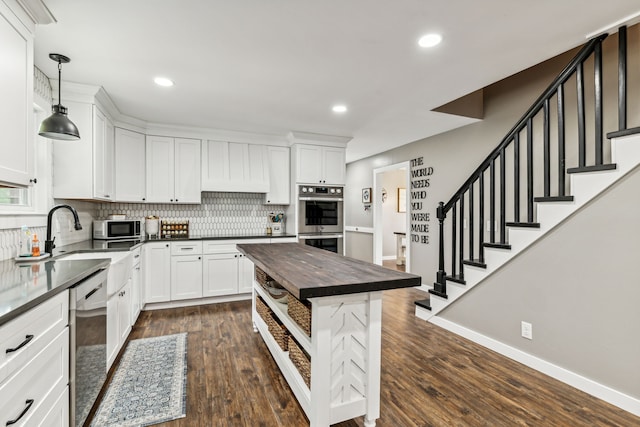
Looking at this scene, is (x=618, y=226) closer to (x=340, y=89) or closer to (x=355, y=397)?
(x=355, y=397)

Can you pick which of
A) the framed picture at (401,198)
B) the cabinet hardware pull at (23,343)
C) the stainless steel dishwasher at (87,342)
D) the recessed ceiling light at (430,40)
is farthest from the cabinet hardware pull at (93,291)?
the framed picture at (401,198)

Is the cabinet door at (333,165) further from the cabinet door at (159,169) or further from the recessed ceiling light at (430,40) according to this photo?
the recessed ceiling light at (430,40)

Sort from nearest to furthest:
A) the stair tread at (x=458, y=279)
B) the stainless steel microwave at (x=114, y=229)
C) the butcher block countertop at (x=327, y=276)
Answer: the butcher block countertop at (x=327, y=276) → the stair tread at (x=458, y=279) → the stainless steel microwave at (x=114, y=229)

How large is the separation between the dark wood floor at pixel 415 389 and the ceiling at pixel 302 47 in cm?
247

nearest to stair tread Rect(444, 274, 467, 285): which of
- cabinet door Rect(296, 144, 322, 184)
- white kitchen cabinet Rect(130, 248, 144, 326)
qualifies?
cabinet door Rect(296, 144, 322, 184)

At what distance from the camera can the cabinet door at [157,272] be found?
398 cm

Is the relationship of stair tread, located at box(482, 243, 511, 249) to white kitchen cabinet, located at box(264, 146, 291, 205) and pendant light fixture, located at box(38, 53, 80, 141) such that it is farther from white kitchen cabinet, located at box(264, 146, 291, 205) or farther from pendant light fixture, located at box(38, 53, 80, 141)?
pendant light fixture, located at box(38, 53, 80, 141)

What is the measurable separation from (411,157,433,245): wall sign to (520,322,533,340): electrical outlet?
2345 mm

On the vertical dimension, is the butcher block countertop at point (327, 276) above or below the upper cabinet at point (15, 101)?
below

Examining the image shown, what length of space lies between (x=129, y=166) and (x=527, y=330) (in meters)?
4.64

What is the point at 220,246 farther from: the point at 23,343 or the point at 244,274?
the point at 23,343

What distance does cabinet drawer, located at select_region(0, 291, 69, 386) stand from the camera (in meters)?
1.12

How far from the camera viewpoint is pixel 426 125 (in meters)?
4.34

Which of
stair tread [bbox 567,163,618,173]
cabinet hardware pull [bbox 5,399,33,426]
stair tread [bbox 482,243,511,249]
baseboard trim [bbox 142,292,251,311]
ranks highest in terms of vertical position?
stair tread [bbox 567,163,618,173]
